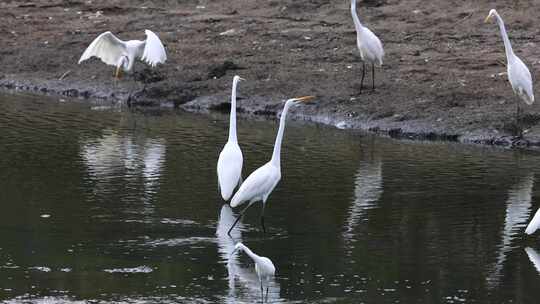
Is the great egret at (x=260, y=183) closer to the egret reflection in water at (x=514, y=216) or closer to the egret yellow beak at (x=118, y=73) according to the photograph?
the egret reflection in water at (x=514, y=216)

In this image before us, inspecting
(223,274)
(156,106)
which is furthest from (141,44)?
(223,274)

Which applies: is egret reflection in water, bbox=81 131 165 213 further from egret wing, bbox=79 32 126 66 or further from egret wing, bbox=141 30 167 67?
egret wing, bbox=79 32 126 66

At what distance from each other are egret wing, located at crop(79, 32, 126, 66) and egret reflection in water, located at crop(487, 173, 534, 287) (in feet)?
23.0

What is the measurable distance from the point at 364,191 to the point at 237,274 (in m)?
3.03

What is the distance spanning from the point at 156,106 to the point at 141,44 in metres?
1.12

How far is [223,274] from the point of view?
798 centimetres

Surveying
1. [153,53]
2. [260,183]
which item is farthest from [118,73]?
[260,183]

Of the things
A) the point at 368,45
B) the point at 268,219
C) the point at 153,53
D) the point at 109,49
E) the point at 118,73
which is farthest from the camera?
the point at 118,73

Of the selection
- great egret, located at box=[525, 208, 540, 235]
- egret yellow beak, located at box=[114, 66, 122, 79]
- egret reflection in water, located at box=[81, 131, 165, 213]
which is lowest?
egret reflection in water, located at box=[81, 131, 165, 213]

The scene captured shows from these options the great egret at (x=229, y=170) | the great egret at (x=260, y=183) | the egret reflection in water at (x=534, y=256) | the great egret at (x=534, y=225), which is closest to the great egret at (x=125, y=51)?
the great egret at (x=229, y=170)

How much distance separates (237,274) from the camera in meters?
8.02

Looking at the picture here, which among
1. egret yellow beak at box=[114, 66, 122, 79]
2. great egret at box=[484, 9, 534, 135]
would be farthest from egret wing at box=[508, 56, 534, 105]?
egret yellow beak at box=[114, 66, 122, 79]

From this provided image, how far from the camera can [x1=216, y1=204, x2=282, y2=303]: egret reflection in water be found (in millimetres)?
7457

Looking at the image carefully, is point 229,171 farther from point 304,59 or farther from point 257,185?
point 304,59
